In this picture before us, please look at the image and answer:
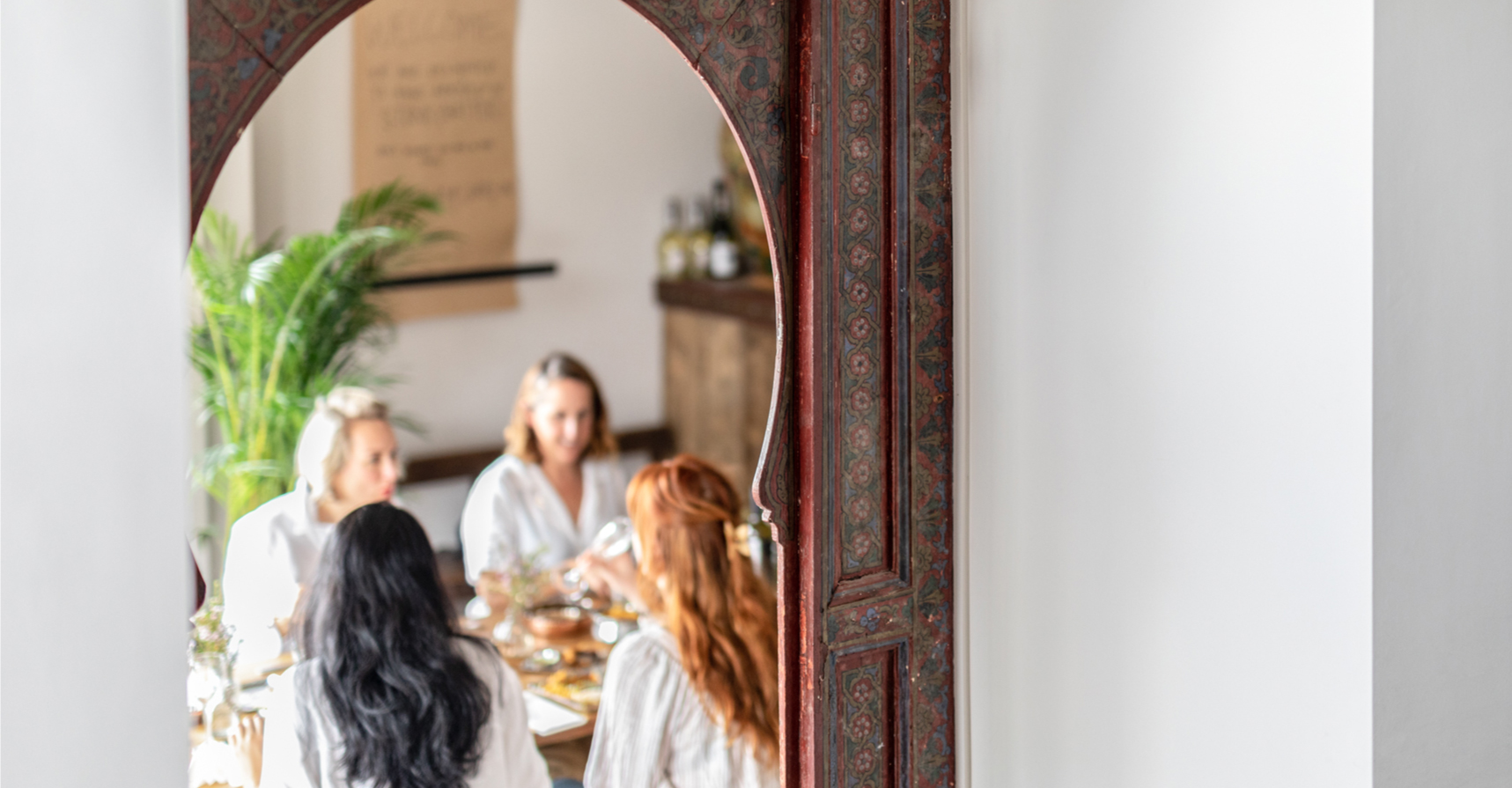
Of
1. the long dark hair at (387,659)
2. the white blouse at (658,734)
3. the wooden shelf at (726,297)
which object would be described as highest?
the wooden shelf at (726,297)

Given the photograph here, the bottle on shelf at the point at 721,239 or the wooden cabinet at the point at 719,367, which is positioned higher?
the bottle on shelf at the point at 721,239

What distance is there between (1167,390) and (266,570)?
1567mm

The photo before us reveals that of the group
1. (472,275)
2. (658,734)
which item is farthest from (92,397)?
(472,275)

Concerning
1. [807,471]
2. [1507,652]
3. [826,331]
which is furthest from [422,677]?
[1507,652]

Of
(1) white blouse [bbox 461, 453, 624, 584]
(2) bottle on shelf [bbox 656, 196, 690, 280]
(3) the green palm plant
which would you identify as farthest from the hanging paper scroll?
(1) white blouse [bbox 461, 453, 624, 584]

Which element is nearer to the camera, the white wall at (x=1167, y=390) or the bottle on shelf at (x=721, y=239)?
the white wall at (x=1167, y=390)

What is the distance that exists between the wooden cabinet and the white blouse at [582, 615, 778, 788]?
6.52 ft

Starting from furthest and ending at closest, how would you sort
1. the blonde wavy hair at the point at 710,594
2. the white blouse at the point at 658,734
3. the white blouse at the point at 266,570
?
1. the white blouse at the point at 266,570
2. the blonde wavy hair at the point at 710,594
3. the white blouse at the point at 658,734

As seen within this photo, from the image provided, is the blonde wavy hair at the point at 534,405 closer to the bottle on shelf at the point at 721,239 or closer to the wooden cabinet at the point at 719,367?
the wooden cabinet at the point at 719,367

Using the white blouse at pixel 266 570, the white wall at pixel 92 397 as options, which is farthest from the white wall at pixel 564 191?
the white wall at pixel 92 397

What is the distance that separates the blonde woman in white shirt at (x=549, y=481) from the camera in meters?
3.42

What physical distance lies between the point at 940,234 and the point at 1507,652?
97 cm

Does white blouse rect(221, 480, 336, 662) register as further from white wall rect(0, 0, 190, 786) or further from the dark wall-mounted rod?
the dark wall-mounted rod

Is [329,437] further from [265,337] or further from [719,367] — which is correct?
[719,367]
